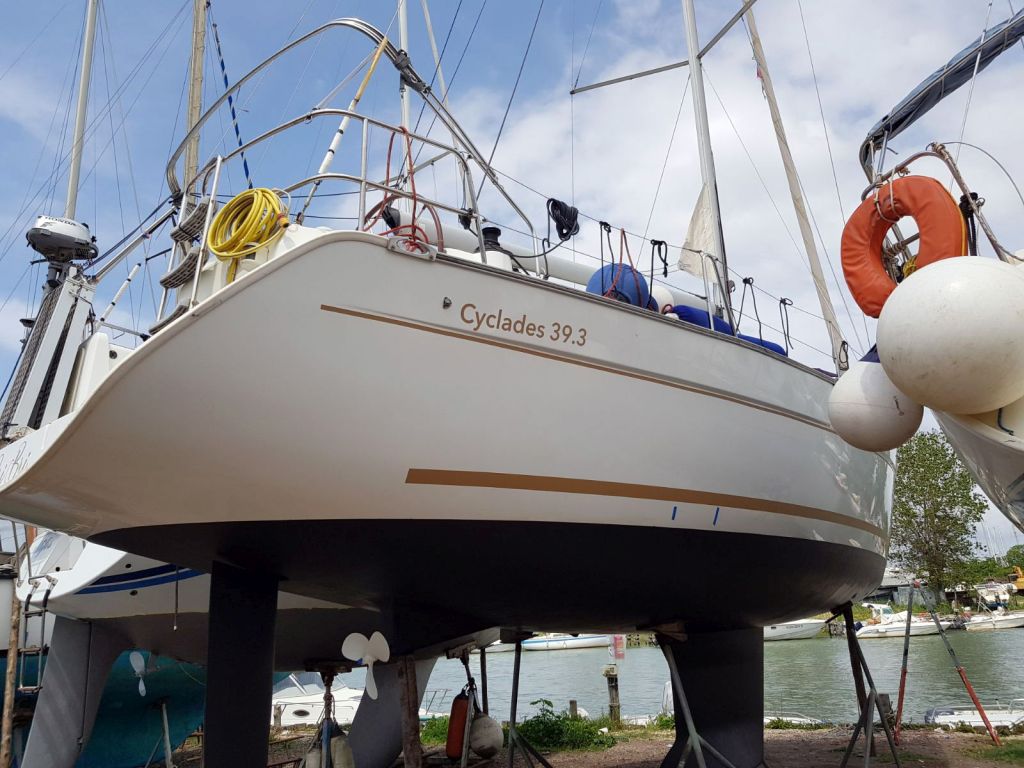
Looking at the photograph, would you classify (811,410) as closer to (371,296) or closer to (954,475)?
(371,296)

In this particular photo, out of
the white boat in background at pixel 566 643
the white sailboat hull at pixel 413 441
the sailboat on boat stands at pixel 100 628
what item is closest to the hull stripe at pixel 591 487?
the white sailboat hull at pixel 413 441

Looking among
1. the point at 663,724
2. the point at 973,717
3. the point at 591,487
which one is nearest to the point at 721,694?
the point at 591,487

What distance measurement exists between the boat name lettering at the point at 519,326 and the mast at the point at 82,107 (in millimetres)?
9338

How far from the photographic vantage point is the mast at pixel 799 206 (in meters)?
7.39

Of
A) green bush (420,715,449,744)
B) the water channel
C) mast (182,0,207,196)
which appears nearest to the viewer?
green bush (420,715,449,744)

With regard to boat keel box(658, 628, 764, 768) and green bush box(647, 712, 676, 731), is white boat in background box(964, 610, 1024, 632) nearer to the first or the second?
green bush box(647, 712, 676, 731)

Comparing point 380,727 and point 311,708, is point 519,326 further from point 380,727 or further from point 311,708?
point 311,708

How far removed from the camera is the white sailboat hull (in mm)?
3148

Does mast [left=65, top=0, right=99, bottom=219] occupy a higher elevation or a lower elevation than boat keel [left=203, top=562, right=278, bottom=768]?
higher

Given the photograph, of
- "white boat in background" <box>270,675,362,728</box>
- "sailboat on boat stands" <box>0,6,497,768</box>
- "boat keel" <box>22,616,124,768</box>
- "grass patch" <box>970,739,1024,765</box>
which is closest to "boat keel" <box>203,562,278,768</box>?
"sailboat on boat stands" <box>0,6,497,768</box>

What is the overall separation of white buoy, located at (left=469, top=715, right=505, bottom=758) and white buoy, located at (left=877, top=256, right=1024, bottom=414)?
6.62m

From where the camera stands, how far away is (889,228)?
165 inches

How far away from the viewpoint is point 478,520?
12.1 feet

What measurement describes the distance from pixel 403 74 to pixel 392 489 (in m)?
2.33
